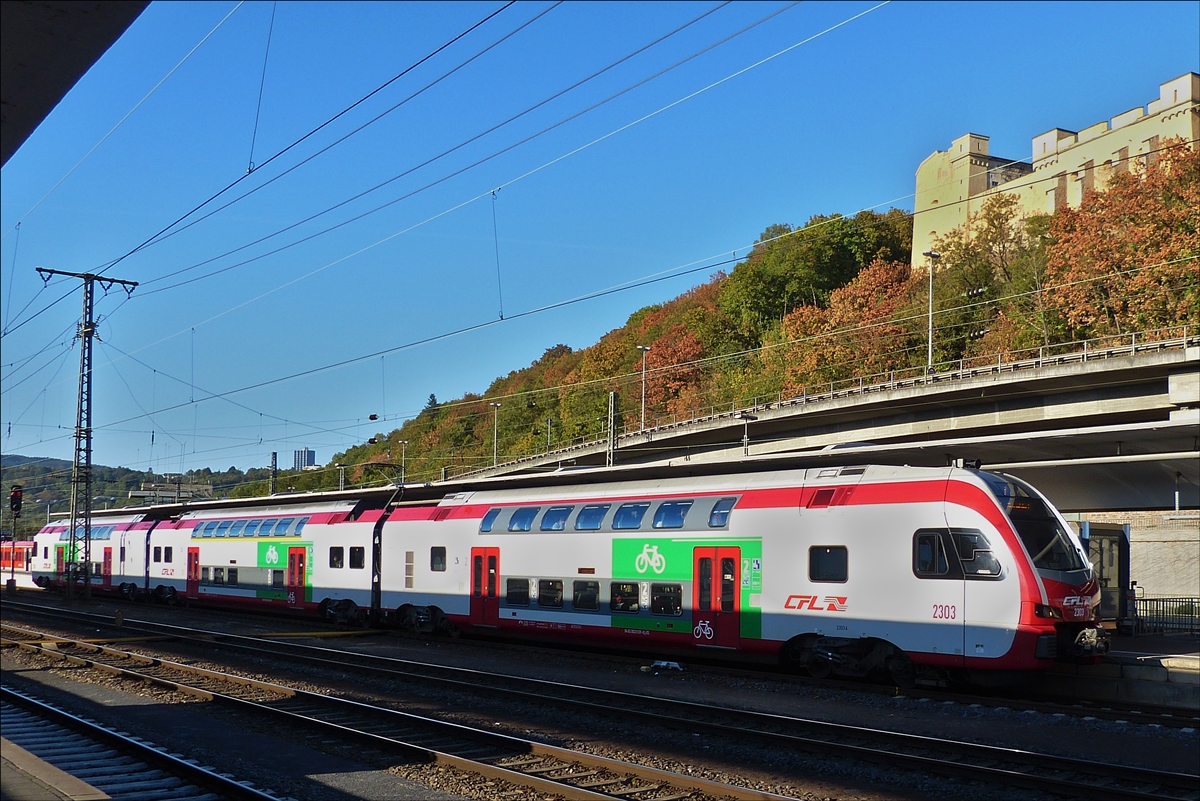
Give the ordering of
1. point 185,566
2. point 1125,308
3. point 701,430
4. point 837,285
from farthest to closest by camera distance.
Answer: point 837,285, point 701,430, point 1125,308, point 185,566

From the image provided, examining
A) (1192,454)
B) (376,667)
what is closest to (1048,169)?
(1192,454)

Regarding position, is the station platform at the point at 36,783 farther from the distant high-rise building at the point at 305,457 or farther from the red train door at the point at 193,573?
the distant high-rise building at the point at 305,457

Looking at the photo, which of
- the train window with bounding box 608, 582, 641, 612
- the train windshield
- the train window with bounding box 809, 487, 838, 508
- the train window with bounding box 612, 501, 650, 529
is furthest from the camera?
the train window with bounding box 612, 501, 650, 529

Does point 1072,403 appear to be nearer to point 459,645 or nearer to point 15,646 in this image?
point 459,645

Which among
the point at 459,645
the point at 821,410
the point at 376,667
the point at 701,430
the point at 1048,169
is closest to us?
the point at 376,667

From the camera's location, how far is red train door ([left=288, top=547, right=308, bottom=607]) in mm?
32625

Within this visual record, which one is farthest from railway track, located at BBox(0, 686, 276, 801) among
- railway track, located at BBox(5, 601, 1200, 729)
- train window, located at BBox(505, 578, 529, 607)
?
train window, located at BBox(505, 578, 529, 607)

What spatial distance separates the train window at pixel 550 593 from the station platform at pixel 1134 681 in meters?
9.85

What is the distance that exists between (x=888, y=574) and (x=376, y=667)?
10.1 metres

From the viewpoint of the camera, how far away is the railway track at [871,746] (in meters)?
10.2

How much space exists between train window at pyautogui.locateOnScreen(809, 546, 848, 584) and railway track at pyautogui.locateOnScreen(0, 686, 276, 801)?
10144 mm

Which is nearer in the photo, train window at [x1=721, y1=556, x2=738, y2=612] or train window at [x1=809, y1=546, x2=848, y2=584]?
train window at [x1=809, y1=546, x2=848, y2=584]

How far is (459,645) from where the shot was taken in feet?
82.4

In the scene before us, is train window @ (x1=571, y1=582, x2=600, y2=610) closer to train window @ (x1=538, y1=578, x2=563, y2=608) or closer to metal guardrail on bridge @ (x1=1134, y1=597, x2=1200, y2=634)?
train window @ (x1=538, y1=578, x2=563, y2=608)
